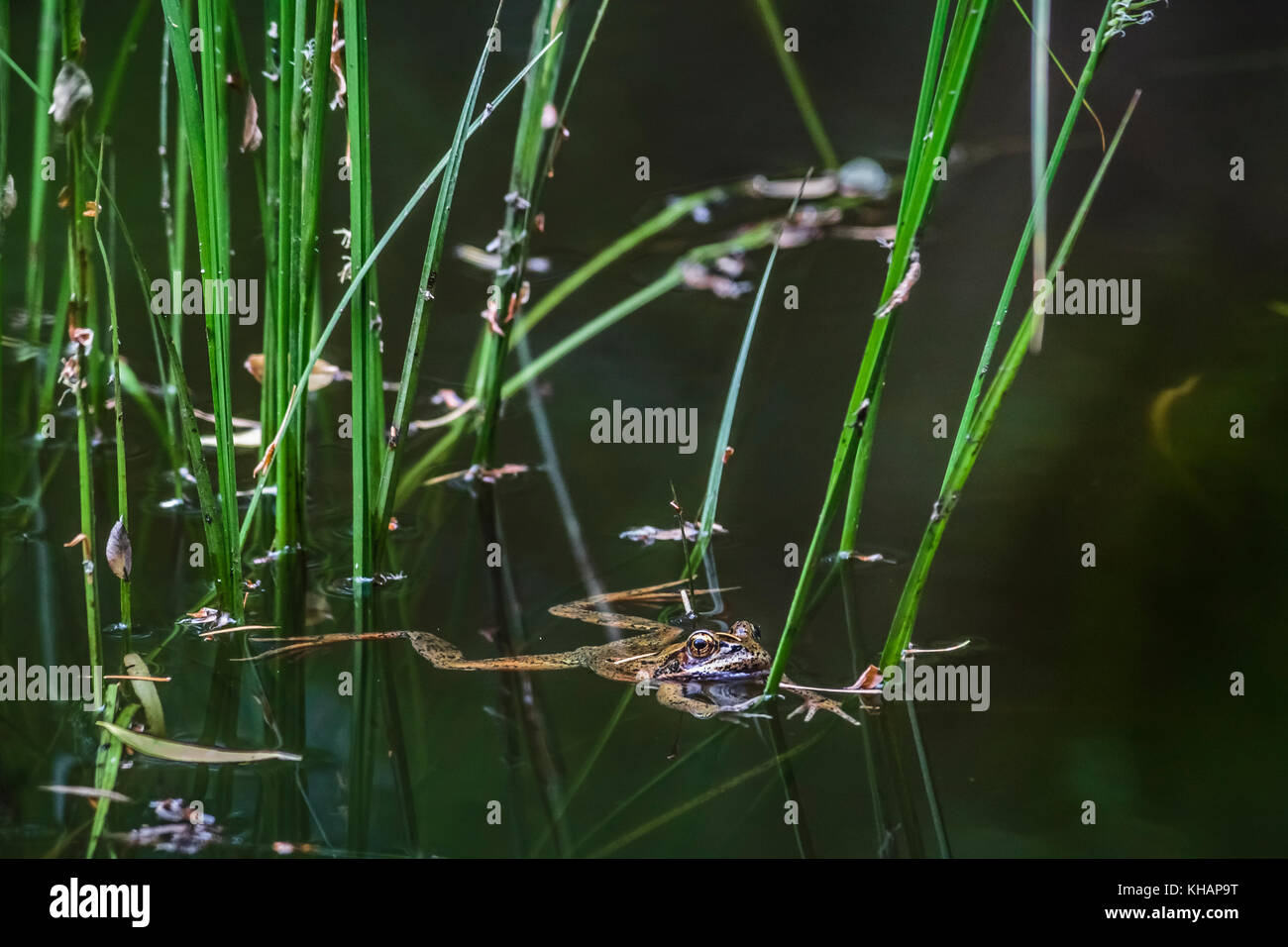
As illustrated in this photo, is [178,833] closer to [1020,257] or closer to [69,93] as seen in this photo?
[69,93]

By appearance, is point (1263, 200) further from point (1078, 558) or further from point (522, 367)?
point (522, 367)

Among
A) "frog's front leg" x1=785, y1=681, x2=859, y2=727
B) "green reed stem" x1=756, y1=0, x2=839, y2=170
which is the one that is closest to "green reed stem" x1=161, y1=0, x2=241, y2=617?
"frog's front leg" x1=785, y1=681, x2=859, y2=727

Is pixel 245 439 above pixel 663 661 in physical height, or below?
above

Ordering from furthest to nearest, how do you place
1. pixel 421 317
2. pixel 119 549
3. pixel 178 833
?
1. pixel 421 317
2. pixel 119 549
3. pixel 178 833

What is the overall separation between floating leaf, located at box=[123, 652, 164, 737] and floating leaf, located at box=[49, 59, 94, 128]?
75cm

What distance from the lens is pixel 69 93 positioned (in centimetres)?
117

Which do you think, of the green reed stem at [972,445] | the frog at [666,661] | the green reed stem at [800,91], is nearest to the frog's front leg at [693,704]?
the frog at [666,661]

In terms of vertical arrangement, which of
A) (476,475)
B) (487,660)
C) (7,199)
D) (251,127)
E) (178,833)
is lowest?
(178,833)

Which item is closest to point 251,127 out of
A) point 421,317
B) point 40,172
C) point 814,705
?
point 421,317

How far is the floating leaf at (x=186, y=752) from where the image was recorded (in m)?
1.43

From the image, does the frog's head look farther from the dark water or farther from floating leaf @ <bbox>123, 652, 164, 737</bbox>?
floating leaf @ <bbox>123, 652, 164, 737</bbox>

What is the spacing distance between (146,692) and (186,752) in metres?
0.16

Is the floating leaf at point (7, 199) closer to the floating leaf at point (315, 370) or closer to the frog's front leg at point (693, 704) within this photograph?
the floating leaf at point (315, 370)
